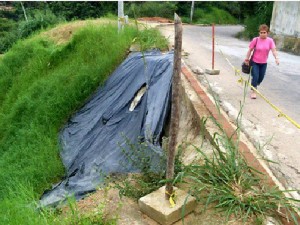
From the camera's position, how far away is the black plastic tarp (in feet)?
17.2

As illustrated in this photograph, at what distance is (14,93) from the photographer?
1154cm

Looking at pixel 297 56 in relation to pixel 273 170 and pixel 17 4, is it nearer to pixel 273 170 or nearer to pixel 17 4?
pixel 273 170

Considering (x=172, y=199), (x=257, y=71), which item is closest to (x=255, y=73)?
(x=257, y=71)

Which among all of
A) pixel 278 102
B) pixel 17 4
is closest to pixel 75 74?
pixel 278 102

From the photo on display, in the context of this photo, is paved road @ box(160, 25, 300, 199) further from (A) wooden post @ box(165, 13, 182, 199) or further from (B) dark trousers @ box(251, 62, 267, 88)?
(A) wooden post @ box(165, 13, 182, 199)

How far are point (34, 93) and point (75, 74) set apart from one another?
4.65ft

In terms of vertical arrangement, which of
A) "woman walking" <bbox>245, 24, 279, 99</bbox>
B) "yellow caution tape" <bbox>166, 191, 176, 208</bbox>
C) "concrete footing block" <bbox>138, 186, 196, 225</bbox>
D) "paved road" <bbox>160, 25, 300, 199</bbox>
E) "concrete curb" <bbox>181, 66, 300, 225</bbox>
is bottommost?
"concrete footing block" <bbox>138, 186, 196, 225</bbox>

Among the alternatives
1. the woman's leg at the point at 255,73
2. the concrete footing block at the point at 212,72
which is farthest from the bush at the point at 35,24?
the woman's leg at the point at 255,73

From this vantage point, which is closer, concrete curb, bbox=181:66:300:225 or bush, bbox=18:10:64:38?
concrete curb, bbox=181:66:300:225

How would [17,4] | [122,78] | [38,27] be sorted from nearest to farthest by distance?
[122,78], [38,27], [17,4]

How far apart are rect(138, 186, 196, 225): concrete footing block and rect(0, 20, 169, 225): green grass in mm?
1050

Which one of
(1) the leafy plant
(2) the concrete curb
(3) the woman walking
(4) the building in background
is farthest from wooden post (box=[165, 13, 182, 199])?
(4) the building in background

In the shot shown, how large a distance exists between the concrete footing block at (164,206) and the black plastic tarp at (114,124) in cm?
118

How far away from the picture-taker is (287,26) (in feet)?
44.5
